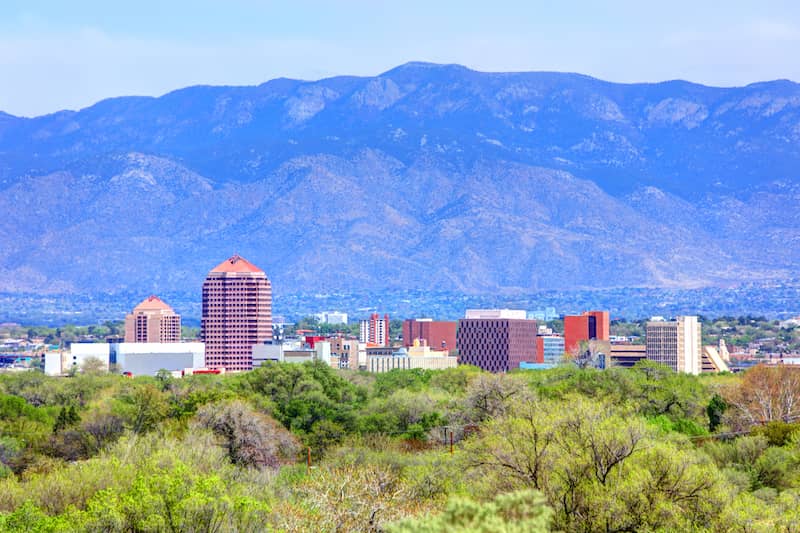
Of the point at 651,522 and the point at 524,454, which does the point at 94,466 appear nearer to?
the point at 524,454

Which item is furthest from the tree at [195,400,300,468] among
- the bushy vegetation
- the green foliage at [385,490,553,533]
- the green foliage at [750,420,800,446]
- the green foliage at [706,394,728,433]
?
the green foliage at [385,490,553,533]

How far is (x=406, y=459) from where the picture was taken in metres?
75.1

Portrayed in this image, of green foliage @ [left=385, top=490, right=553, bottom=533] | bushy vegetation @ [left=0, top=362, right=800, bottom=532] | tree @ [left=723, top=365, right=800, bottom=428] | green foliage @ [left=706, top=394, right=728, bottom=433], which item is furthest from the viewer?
tree @ [left=723, top=365, right=800, bottom=428]

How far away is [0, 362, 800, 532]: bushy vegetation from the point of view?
158 feet

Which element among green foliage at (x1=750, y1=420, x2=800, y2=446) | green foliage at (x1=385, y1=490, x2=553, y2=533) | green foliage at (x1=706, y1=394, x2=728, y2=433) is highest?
green foliage at (x1=385, y1=490, x2=553, y2=533)

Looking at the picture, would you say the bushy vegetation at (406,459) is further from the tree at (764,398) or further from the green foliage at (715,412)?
the tree at (764,398)

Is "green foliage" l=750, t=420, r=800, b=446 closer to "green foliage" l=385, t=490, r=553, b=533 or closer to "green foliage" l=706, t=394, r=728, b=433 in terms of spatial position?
"green foliage" l=706, t=394, r=728, b=433

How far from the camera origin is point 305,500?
181ft

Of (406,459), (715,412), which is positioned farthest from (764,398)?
(406,459)

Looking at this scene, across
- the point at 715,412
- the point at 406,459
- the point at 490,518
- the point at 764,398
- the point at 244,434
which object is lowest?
the point at 406,459

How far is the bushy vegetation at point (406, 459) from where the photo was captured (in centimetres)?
4816

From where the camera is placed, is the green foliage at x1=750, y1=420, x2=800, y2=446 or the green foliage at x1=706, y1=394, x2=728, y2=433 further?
the green foliage at x1=706, y1=394, x2=728, y2=433

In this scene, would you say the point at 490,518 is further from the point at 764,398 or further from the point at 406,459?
the point at 764,398

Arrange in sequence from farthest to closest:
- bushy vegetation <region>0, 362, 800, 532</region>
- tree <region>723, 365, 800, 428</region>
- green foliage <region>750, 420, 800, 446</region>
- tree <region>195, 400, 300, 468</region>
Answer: tree <region>723, 365, 800, 428</region>
tree <region>195, 400, 300, 468</region>
green foliage <region>750, 420, 800, 446</region>
bushy vegetation <region>0, 362, 800, 532</region>
